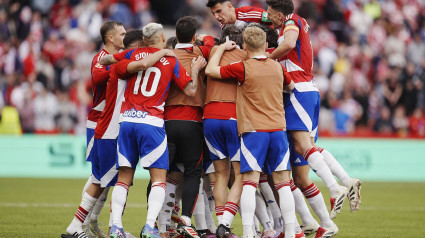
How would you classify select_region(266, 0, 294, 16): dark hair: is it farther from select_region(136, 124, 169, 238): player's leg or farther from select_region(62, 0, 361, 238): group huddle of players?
select_region(136, 124, 169, 238): player's leg

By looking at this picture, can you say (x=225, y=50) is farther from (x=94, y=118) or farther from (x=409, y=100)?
(x=409, y=100)

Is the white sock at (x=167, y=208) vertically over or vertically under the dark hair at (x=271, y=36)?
under

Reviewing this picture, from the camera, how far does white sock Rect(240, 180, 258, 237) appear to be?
367 inches

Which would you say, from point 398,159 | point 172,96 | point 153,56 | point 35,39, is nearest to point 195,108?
point 172,96

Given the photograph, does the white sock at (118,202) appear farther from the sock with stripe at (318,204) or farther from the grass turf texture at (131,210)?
the sock with stripe at (318,204)

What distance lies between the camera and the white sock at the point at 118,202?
9258 mm

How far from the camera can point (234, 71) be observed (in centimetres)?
946

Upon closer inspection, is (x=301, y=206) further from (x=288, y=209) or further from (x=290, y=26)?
(x=290, y=26)

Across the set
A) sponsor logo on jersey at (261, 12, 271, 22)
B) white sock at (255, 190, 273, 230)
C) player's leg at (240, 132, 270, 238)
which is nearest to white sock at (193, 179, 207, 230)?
white sock at (255, 190, 273, 230)

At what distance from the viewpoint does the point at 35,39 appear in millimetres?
23891

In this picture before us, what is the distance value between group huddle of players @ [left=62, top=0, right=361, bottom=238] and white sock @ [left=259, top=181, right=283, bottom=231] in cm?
2

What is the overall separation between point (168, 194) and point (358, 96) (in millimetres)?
15615

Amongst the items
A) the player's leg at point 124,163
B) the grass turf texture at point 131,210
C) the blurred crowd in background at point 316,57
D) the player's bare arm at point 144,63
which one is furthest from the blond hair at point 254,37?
the blurred crowd in background at point 316,57

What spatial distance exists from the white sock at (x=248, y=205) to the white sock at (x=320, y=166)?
963 mm
